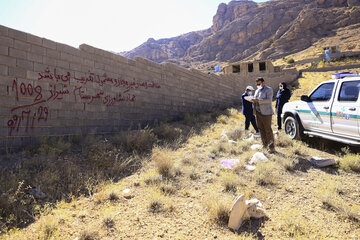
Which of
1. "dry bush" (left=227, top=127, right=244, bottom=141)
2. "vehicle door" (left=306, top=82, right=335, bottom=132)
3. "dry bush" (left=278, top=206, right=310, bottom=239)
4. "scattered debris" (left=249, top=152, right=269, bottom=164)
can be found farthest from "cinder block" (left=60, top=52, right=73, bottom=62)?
"vehicle door" (left=306, top=82, right=335, bottom=132)

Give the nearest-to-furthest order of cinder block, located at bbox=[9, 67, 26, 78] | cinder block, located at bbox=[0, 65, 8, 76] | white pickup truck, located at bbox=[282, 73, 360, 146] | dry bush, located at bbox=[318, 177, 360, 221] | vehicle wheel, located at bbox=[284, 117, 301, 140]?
1. dry bush, located at bbox=[318, 177, 360, 221]
2. cinder block, located at bbox=[0, 65, 8, 76]
3. cinder block, located at bbox=[9, 67, 26, 78]
4. white pickup truck, located at bbox=[282, 73, 360, 146]
5. vehicle wheel, located at bbox=[284, 117, 301, 140]

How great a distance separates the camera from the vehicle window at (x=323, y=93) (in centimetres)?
549

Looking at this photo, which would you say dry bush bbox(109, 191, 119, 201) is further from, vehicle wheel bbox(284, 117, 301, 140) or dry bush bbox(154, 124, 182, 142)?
vehicle wheel bbox(284, 117, 301, 140)

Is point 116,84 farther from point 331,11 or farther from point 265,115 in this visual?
point 331,11

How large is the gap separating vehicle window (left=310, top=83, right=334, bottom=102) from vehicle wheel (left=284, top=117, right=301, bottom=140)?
0.96 metres

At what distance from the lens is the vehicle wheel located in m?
6.42

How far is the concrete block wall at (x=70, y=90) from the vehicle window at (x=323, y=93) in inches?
220

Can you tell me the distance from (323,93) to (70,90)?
7057 mm

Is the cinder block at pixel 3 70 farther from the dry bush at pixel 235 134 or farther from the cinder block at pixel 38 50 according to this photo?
the dry bush at pixel 235 134

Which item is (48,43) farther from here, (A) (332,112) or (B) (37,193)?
(A) (332,112)

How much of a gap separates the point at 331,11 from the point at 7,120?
101m

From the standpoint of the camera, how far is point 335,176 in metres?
4.07

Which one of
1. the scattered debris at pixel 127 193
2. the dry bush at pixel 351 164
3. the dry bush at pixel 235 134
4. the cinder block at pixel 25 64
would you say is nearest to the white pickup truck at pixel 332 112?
the dry bush at pixel 351 164

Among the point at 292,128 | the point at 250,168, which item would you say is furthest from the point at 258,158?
the point at 292,128
